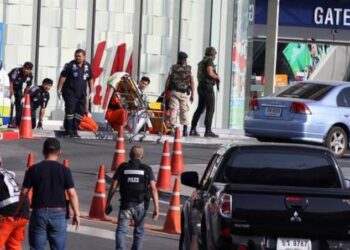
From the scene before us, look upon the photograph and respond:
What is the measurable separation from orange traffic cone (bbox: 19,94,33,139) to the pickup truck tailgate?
45.0ft

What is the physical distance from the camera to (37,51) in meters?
29.7

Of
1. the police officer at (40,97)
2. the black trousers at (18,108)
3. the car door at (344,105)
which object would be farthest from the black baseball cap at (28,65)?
the car door at (344,105)

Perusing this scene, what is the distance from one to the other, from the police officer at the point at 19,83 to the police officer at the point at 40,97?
201 mm

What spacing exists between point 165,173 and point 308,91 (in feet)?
21.5

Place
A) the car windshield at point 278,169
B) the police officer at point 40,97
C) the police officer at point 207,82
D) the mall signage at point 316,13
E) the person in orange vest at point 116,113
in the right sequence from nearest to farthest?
1. the car windshield at point 278,169
2. the person in orange vest at point 116,113
3. the police officer at point 207,82
4. the police officer at point 40,97
5. the mall signage at point 316,13


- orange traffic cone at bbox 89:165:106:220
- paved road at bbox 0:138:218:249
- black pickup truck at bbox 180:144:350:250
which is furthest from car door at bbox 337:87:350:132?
black pickup truck at bbox 180:144:350:250

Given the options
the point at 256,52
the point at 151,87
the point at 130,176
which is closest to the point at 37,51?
the point at 151,87

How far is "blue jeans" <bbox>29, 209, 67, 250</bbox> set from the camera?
11.7 m

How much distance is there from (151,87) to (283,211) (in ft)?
67.4

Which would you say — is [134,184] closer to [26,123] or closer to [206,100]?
[26,123]

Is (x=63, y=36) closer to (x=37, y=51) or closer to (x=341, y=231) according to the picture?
(x=37, y=51)

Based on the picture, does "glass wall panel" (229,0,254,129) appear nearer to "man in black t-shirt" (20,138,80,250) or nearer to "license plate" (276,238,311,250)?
"man in black t-shirt" (20,138,80,250)

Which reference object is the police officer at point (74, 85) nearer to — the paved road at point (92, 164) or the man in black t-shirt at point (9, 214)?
the paved road at point (92, 164)

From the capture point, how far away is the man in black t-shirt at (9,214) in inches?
468
